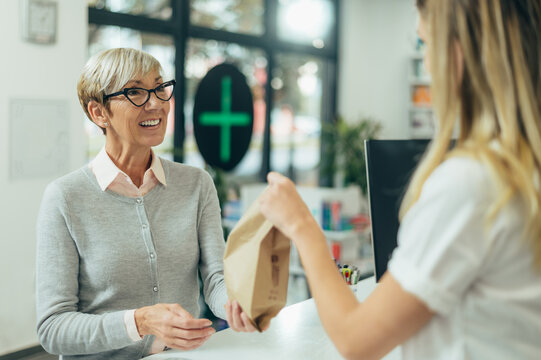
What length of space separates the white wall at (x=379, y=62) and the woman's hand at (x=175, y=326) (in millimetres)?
5208

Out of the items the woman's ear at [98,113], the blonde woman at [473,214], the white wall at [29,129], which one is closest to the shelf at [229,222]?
the white wall at [29,129]

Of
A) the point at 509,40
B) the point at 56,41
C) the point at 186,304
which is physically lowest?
the point at 186,304

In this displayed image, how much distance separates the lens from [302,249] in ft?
2.98

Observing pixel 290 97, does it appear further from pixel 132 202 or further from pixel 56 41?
pixel 132 202

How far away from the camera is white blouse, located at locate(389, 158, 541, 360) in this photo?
716mm

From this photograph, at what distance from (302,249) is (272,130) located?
15.5 feet

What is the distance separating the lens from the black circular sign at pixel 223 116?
15.1 ft

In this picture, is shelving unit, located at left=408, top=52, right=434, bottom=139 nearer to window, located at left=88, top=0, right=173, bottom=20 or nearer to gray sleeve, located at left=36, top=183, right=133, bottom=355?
window, located at left=88, top=0, right=173, bottom=20

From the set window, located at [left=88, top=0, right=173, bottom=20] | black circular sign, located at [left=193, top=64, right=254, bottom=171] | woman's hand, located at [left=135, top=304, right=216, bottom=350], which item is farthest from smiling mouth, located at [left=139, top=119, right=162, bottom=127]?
black circular sign, located at [left=193, top=64, right=254, bottom=171]

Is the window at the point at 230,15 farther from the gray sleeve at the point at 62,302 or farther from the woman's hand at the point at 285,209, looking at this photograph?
the woman's hand at the point at 285,209

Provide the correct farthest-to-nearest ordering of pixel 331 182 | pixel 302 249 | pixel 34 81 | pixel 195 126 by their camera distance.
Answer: pixel 331 182, pixel 195 126, pixel 34 81, pixel 302 249

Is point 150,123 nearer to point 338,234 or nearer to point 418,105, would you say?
point 338,234

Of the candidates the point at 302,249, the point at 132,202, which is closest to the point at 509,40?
the point at 302,249

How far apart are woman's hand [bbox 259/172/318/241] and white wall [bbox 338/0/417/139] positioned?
546cm
